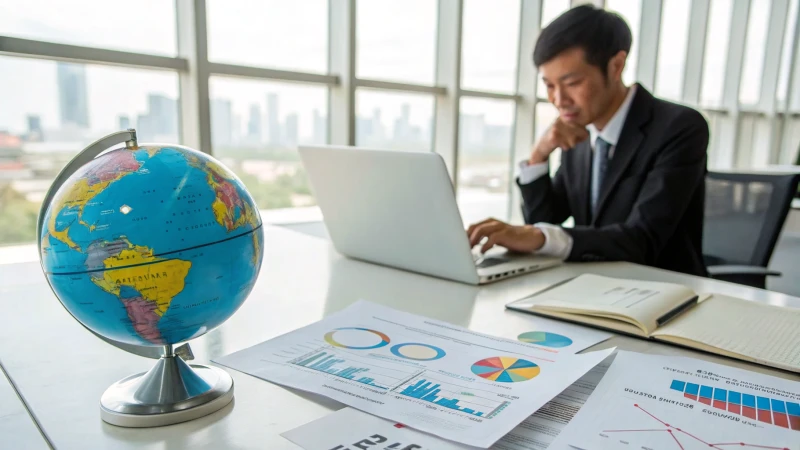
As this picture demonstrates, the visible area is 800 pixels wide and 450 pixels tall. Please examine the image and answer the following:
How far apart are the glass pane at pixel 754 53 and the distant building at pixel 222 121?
5513 millimetres

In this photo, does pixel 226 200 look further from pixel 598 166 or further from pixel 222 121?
pixel 222 121

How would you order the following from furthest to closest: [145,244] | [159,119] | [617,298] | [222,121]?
1. [222,121]
2. [159,119]
3. [617,298]
4. [145,244]

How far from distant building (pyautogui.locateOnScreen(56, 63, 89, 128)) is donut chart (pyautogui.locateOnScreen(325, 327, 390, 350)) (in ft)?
5.39

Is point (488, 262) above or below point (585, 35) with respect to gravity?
below

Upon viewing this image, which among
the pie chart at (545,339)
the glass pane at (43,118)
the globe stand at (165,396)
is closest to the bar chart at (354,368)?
the globe stand at (165,396)

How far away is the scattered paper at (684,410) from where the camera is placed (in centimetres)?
55

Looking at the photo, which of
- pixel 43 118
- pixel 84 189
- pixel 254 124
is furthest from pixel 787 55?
pixel 84 189

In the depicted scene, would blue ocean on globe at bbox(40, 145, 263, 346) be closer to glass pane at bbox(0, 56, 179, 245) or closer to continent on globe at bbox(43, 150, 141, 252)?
continent on globe at bbox(43, 150, 141, 252)

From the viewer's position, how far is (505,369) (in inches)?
28.1

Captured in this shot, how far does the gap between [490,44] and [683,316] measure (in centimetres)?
301

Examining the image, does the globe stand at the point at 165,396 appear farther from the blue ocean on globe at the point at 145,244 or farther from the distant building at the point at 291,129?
the distant building at the point at 291,129

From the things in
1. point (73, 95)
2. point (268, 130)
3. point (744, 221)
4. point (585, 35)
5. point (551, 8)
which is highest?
point (551, 8)

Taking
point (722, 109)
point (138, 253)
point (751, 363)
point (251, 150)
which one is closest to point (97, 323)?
point (138, 253)

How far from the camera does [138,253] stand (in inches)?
20.7
